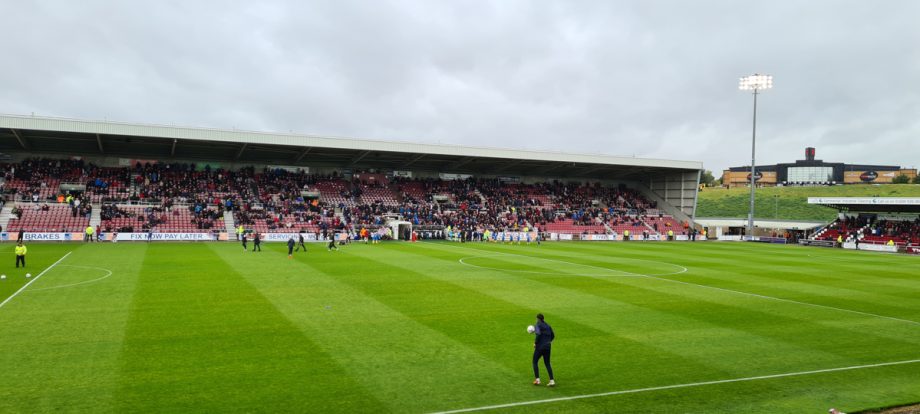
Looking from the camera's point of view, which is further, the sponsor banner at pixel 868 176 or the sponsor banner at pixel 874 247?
the sponsor banner at pixel 868 176

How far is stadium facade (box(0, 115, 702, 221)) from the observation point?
44812 millimetres

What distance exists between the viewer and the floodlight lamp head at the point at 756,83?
56094 millimetres

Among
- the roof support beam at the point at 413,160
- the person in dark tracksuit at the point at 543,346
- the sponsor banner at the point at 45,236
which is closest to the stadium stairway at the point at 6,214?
the sponsor banner at the point at 45,236

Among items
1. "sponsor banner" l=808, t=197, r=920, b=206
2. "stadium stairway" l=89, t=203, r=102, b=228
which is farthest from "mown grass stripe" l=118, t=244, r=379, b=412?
"sponsor banner" l=808, t=197, r=920, b=206

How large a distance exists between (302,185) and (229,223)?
1122cm

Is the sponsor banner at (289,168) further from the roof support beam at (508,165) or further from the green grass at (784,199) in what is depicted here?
the green grass at (784,199)

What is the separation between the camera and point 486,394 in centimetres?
954

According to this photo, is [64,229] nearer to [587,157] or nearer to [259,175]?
[259,175]

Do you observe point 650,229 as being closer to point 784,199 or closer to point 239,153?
point 239,153

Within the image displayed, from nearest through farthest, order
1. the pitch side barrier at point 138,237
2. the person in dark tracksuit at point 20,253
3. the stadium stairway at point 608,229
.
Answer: the person in dark tracksuit at point 20,253, the pitch side barrier at point 138,237, the stadium stairway at point 608,229

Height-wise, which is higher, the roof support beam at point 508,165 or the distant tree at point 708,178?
the distant tree at point 708,178

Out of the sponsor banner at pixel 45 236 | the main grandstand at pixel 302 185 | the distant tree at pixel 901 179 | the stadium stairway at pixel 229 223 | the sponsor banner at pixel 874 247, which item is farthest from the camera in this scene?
the distant tree at pixel 901 179

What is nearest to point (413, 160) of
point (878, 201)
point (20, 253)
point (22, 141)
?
point (22, 141)

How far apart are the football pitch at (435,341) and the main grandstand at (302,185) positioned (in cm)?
2253
